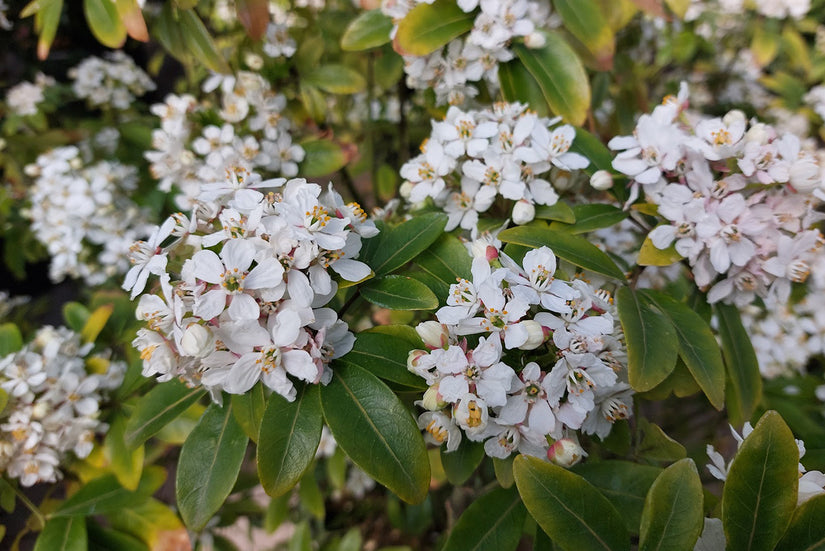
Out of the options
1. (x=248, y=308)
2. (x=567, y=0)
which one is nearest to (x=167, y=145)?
(x=248, y=308)

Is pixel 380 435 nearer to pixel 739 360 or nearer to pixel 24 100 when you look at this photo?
pixel 739 360

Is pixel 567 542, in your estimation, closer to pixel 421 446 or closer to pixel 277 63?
pixel 421 446

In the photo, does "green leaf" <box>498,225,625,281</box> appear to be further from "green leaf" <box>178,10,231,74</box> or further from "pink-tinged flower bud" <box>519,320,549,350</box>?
"green leaf" <box>178,10,231,74</box>

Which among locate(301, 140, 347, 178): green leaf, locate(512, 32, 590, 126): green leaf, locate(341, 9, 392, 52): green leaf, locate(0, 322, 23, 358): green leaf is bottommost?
locate(0, 322, 23, 358): green leaf

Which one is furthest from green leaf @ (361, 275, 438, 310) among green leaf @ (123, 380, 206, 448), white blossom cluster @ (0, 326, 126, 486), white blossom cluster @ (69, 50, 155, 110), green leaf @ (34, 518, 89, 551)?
white blossom cluster @ (69, 50, 155, 110)

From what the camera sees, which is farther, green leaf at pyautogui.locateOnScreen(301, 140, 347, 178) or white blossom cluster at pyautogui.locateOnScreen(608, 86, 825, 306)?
green leaf at pyautogui.locateOnScreen(301, 140, 347, 178)

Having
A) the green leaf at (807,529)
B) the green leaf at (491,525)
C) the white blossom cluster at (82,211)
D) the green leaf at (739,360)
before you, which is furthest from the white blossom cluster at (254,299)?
the white blossom cluster at (82,211)
